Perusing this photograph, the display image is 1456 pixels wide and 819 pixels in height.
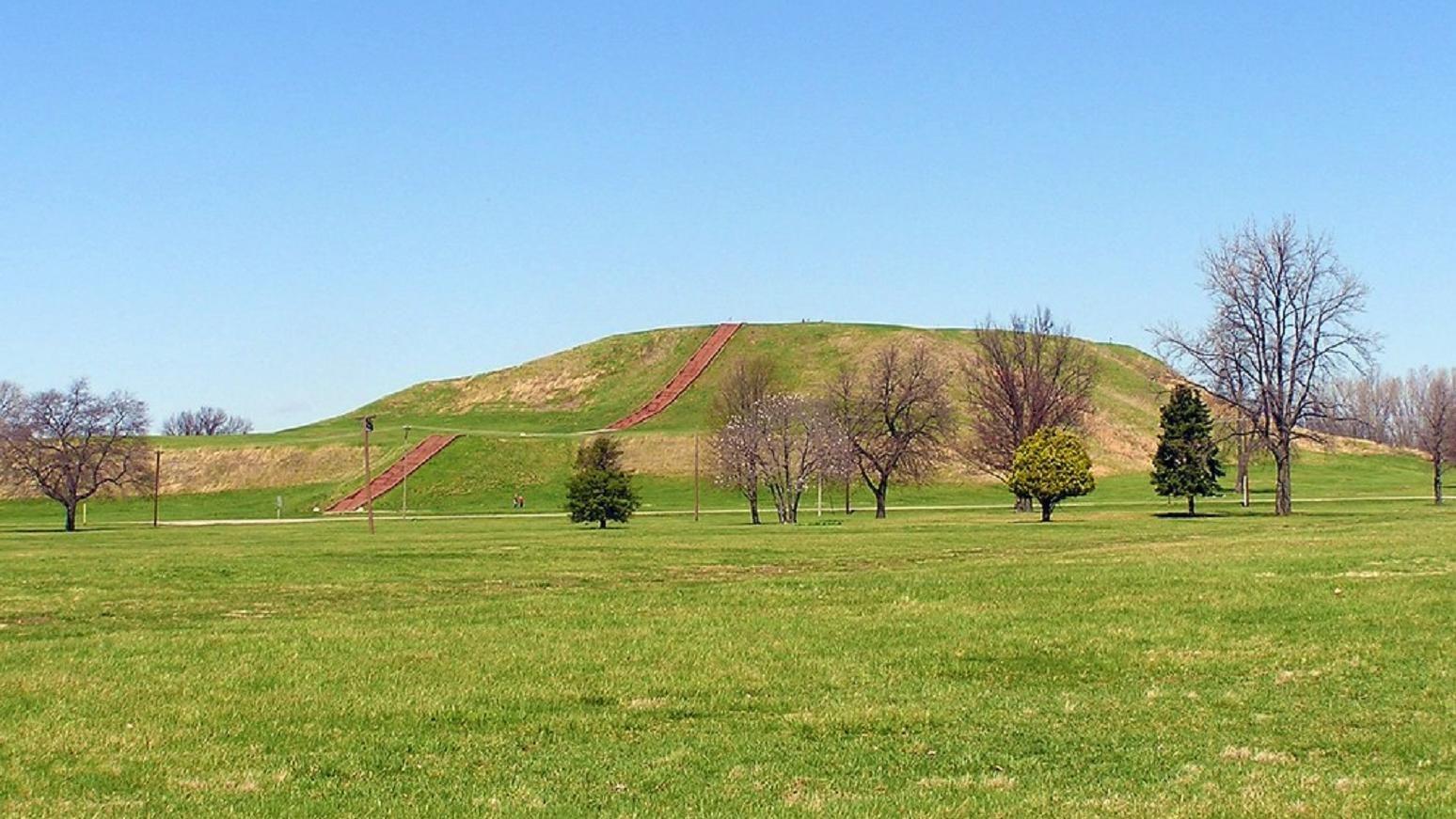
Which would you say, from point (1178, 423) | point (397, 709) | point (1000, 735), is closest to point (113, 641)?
point (397, 709)

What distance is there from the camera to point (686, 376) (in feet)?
590

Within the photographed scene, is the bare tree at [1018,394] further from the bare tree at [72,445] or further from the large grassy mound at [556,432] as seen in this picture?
the bare tree at [72,445]

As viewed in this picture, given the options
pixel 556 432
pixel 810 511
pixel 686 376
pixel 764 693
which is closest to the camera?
pixel 764 693

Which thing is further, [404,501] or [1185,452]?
[404,501]

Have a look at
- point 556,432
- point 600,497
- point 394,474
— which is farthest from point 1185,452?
point 556,432

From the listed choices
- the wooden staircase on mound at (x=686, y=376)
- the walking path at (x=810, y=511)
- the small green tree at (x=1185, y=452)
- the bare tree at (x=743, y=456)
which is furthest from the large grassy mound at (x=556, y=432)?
the bare tree at (x=743, y=456)

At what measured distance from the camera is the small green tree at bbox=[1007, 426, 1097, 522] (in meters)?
85.8

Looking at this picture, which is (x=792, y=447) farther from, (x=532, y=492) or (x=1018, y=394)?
(x=532, y=492)

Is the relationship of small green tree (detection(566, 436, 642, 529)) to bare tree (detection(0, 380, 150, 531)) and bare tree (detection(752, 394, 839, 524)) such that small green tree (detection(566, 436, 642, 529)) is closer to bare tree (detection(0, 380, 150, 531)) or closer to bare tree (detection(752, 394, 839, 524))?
bare tree (detection(752, 394, 839, 524))

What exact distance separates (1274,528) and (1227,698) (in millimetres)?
43643

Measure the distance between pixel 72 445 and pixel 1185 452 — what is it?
3147 inches

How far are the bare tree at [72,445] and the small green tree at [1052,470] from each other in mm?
65301

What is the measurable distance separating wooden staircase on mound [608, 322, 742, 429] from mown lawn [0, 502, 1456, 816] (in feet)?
426

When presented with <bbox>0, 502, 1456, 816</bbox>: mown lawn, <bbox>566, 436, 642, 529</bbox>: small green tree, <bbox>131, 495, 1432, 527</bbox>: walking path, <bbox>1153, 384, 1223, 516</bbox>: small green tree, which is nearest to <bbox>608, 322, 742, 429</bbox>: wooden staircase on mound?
<bbox>131, 495, 1432, 527</bbox>: walking path
